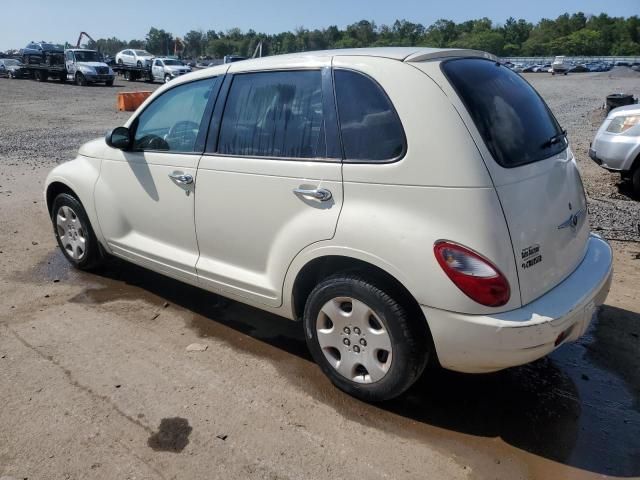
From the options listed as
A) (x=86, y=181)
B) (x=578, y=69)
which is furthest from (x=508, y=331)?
(x=578, y=69)

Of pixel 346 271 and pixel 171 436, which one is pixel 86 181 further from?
pixel 346 271

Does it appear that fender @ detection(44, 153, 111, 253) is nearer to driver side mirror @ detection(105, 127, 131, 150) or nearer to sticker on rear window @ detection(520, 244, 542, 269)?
driver side mirror @ detection(105, 127, 131, 150)

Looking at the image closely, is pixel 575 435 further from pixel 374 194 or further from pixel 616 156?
pixel 616 156

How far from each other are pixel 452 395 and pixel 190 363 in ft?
5.45

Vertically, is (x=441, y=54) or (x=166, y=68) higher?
(x=166, y=68)

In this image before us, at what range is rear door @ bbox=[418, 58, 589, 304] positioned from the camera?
2783 mm

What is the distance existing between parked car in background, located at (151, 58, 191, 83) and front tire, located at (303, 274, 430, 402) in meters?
35.0

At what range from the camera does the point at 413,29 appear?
127500 mm

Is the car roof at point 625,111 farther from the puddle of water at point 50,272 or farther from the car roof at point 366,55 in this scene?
the puddle of water at point 50,272

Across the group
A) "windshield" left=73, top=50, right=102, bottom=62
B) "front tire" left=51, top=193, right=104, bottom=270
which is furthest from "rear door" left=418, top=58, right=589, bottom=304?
"windshield" left=73, top=50, right=102, bottom=62

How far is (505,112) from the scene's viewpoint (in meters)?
3.07

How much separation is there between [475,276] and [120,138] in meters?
2.96

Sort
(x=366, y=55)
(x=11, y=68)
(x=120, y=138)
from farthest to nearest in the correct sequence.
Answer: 1. (x=11, y=68)
2. (x=120, y=138)
3. (x=366, y=55)

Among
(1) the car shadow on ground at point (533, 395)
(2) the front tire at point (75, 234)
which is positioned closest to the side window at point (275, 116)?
(1) the car shadow on ground at point (533, 395)
